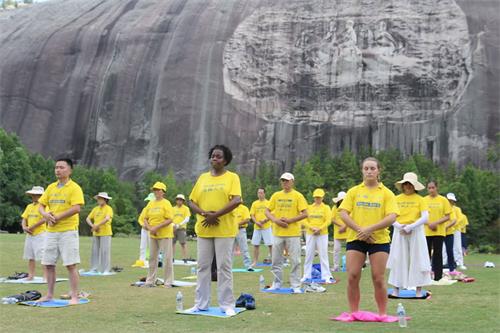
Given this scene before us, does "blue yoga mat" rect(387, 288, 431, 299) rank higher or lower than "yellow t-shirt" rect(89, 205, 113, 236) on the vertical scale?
lower

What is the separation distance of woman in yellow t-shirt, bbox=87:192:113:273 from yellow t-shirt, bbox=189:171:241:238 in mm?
6468

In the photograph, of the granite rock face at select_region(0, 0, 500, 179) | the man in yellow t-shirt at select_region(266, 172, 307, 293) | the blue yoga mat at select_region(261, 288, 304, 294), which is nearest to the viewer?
the blue yoga mat at select_region(261, 288, 304, 294)

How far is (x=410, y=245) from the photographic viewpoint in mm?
10203

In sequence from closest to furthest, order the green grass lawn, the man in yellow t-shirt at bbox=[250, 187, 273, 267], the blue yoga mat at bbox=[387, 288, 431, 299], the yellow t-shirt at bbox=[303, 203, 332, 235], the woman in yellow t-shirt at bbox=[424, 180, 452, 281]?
1. the green grass lawn
2. the blue yoga mat at bbox=[387, 288, 431, 299]
3. the woman in yellow t-shirt at bbox=[424, 180, 452, 281]
4. the yellow t-shirt at bbox=[303, 203, 332, 235]
5. the man in yellow t-shirt at bbox=[250, 187, 273, 267]

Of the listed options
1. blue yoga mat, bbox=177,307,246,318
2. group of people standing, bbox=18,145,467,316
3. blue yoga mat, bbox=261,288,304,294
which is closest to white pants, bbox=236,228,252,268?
group of people standing, bbox=18,145,467,316

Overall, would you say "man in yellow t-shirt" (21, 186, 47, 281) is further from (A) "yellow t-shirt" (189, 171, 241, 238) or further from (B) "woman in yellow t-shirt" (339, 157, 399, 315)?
(B) "woman in yellow t-shirt" (339, 157, 399, 315)

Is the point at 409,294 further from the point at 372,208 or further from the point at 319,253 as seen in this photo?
the point at 372,208

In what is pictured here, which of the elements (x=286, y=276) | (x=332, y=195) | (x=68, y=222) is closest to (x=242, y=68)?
(x=332, y=195)

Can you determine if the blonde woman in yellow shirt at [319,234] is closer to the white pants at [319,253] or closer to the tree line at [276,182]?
the white pants at [319,253]

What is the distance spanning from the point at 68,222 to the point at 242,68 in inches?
1674

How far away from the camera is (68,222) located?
29.4 feet

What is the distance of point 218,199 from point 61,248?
2409 millimetres

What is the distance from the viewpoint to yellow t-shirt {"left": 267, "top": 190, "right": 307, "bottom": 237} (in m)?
11.1

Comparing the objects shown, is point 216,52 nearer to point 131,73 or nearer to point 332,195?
point 131,73
